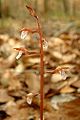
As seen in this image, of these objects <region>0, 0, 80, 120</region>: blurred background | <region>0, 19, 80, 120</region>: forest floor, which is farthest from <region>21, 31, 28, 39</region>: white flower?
<region>0, 19, 80, 120</region>: forest floor

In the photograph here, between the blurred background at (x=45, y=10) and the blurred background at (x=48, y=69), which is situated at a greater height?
the blurred background at (x=45, y=10)

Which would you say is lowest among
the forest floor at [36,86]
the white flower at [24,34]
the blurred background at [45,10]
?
the forest floor at [36,86]

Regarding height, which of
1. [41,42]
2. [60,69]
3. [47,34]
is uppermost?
[41,42]

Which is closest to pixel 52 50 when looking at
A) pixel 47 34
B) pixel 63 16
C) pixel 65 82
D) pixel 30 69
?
pixel 30 69

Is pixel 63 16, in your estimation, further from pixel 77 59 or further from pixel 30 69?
pixel 30 69

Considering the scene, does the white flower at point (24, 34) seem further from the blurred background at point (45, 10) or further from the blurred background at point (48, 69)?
the blurred background at point (45, 10)

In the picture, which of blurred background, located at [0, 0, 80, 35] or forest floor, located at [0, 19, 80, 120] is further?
blurred background, located at [0, 0, 80, 35]

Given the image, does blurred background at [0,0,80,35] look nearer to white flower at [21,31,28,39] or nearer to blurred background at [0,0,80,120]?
blurred background at [0,0,80,120]

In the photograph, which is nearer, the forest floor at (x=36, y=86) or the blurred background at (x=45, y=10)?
the forest floor at (x=36, y=86)

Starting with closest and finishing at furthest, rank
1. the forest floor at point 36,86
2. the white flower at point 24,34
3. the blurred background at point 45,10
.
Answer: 1. the white flower at point 24,34
2. the forest floor at point 36,86
3. the blurred background at point 45,10

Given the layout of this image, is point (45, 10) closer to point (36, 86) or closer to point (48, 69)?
point (48, 69)

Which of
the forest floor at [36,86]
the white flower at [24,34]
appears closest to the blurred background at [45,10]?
the forest floor at [36,86]
